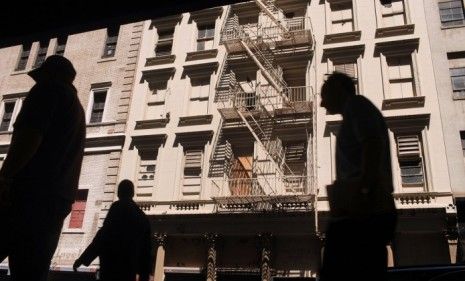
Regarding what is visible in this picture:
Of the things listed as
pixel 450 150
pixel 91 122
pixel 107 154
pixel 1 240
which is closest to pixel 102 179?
pixel 107 154

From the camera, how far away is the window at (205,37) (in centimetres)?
2314

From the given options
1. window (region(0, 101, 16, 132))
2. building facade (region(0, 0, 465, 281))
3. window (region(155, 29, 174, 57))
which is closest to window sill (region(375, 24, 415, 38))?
building facade (region(0, 0, 465, 281))

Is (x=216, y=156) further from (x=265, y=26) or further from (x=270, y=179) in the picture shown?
(x=265, y=26)

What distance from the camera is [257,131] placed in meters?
19.7

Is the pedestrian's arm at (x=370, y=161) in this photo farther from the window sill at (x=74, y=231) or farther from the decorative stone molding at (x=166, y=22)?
the decorative stone molding at (x=166, y=22)

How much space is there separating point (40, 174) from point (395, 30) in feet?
64.0

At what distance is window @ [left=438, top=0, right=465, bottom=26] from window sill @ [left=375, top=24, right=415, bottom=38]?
158 centimetres

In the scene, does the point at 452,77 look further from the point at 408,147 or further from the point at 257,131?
the point at 257,131

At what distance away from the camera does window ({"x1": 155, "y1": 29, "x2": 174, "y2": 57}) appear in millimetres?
24016

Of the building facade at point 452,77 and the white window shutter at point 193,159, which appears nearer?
the building facade at point 452,77

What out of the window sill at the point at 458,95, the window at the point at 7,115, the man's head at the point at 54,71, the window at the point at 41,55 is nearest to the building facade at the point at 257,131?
the window sill at the point at 458,95

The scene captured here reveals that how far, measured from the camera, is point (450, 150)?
16781 millimetres

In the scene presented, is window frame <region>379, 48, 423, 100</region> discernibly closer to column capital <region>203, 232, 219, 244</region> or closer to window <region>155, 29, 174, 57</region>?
column capital <region>203, 232, 219, 244</region>

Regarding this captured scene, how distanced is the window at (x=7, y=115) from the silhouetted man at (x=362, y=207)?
26.8 m
